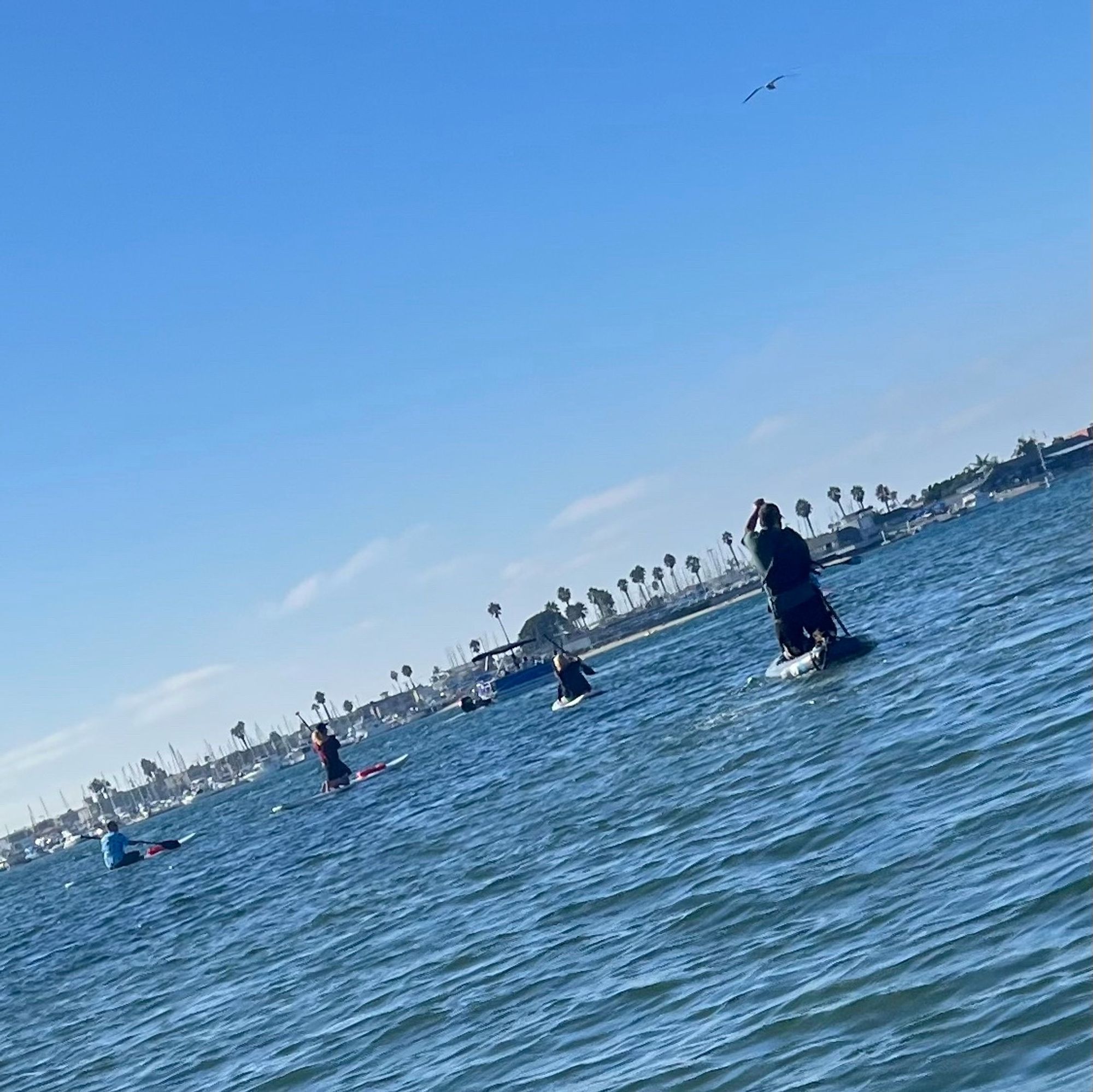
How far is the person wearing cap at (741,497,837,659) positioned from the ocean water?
5.68 feet

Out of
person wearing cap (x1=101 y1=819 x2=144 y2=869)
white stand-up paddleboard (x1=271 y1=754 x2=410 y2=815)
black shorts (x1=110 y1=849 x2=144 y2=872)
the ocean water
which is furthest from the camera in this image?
black shorts (x1=110 y1=849 x2=144 y2=872)

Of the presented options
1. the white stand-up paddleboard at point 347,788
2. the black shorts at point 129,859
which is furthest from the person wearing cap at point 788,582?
the black shorts at point 129,859

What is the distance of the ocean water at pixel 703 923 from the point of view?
11.3m

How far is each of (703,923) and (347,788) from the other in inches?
2325

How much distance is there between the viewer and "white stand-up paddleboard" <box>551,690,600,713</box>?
72.3 meters

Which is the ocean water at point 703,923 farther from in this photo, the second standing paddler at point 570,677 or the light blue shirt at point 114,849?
the light blue shirt at point 114,849

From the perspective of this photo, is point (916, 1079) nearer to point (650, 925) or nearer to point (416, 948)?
point (650, 925)

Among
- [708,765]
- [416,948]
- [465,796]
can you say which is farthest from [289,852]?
[416,948]

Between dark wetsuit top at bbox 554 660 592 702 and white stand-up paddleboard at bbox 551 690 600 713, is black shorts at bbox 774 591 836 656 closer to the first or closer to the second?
white stand-up paddleboard at bbox 551 690 600 713

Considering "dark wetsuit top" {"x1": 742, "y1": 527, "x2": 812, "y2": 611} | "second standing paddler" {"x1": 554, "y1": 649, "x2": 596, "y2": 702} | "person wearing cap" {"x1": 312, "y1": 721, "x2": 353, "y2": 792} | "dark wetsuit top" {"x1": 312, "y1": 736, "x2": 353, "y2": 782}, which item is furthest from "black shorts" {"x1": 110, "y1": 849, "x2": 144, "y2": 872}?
"dark wetsuit top" {"x1": 742, "y1": 527, "x2": 812, "y2": 611}

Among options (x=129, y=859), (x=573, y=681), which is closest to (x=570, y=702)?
(x=573, y=681)

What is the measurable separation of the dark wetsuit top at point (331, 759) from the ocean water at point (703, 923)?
24356mm

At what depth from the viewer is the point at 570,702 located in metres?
73.1

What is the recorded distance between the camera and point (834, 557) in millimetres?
183500
